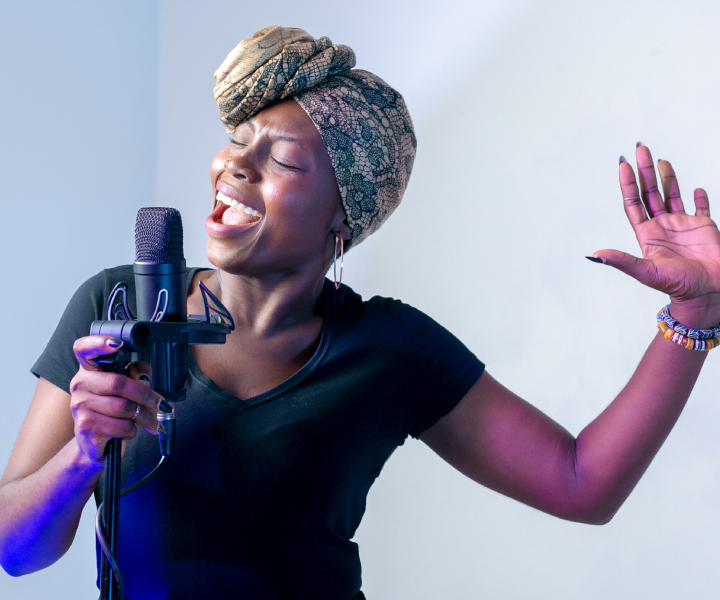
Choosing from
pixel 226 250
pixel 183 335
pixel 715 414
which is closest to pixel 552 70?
pixel 715 414

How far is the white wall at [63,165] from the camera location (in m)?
1.99

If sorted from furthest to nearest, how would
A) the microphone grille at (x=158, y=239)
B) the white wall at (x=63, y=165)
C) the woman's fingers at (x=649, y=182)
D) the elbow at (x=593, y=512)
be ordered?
the white wall at (x=63, y=165), the elbow at (x=593, y=512), the woman's fingers at (x=649, y=182), the microphone grille at (x=158, y=239)

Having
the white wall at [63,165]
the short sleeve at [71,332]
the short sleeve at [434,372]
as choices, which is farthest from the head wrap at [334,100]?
the white wall at [63,165]

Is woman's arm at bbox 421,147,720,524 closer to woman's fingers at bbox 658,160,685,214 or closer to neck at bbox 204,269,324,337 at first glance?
woman's fingers at bbox 658,160,685,214

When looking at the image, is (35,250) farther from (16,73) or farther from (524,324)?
(524,324)

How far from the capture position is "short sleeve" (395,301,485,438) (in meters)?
1.40

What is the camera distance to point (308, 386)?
1308 mm

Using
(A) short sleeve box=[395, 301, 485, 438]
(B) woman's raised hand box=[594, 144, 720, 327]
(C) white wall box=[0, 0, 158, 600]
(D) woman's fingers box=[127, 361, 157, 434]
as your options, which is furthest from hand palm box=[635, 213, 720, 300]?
(C) white wall box=[0, 0, 158, 600]

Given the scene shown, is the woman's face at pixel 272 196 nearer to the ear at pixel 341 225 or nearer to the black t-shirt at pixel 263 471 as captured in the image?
the ear at pixel 341 225

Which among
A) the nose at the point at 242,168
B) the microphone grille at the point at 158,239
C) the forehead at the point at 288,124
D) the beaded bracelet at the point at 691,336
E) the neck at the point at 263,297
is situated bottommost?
the beaded bracelet at the point at 691,336

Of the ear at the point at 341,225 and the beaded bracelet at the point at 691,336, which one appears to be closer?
the beaded bracelet at the point at 691,336

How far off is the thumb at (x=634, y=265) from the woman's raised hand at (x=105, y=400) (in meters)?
0.70

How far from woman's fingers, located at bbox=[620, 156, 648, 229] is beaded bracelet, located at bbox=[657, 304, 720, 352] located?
0.57ft

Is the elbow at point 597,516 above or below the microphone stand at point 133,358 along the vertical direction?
below
